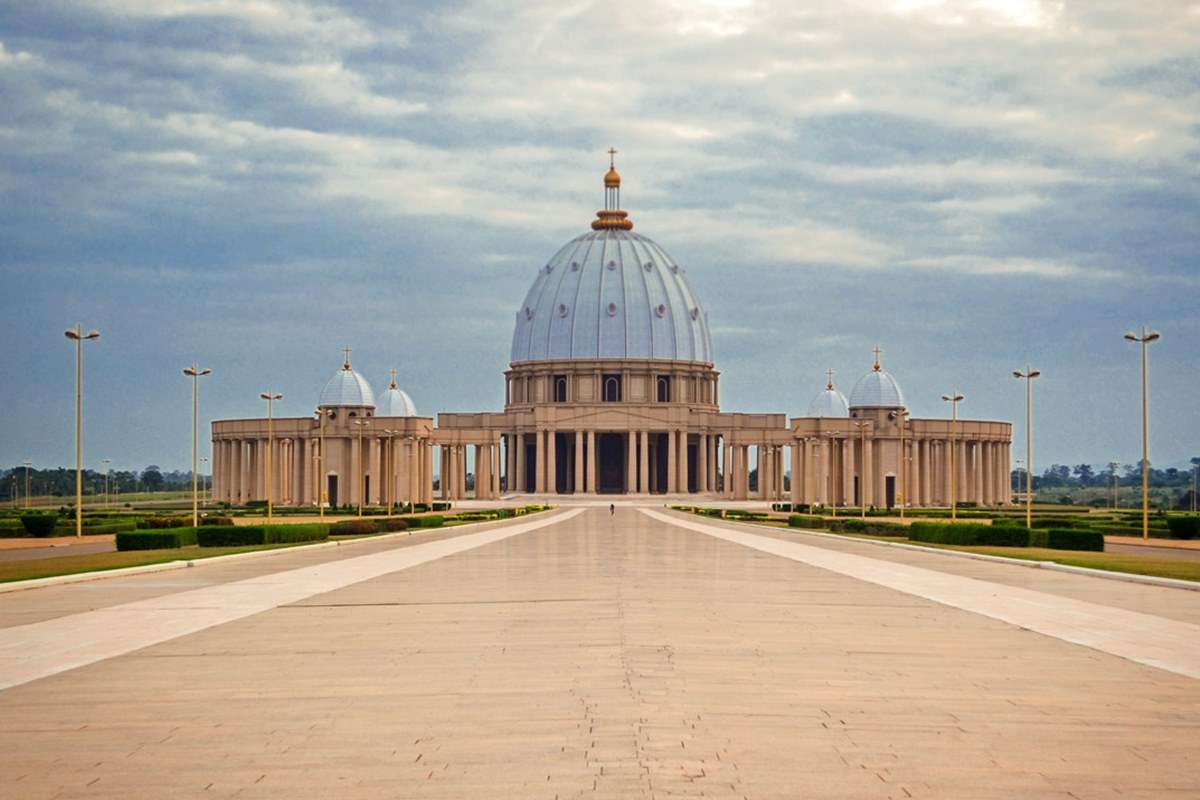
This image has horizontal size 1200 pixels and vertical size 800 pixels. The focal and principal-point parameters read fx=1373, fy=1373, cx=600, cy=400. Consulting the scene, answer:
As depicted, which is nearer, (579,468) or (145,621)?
(145,621)

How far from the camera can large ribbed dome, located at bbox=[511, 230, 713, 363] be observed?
5595 inches

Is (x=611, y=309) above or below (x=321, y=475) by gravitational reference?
above

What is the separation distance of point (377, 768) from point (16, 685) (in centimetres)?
574

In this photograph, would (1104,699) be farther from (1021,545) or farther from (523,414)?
(523,414)

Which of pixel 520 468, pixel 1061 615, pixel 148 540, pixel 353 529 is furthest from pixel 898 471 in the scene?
pixel 1061 615

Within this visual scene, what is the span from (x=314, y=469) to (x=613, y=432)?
29019 millimetres

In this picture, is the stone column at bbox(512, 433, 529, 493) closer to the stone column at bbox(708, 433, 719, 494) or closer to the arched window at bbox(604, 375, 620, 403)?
the arched window at bbox(604, 375, 620, 403)

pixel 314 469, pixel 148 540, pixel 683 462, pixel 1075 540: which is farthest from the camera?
pixel 683 462

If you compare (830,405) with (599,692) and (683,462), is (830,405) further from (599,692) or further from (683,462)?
(599,692)

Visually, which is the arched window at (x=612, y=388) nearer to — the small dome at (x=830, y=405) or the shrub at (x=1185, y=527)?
the small dome at (x=830, y=405)

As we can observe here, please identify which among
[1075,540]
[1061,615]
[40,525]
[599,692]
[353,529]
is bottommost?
[353,529]

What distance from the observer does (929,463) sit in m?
129

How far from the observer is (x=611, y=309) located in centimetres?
14300

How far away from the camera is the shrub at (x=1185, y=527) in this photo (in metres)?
53.0
